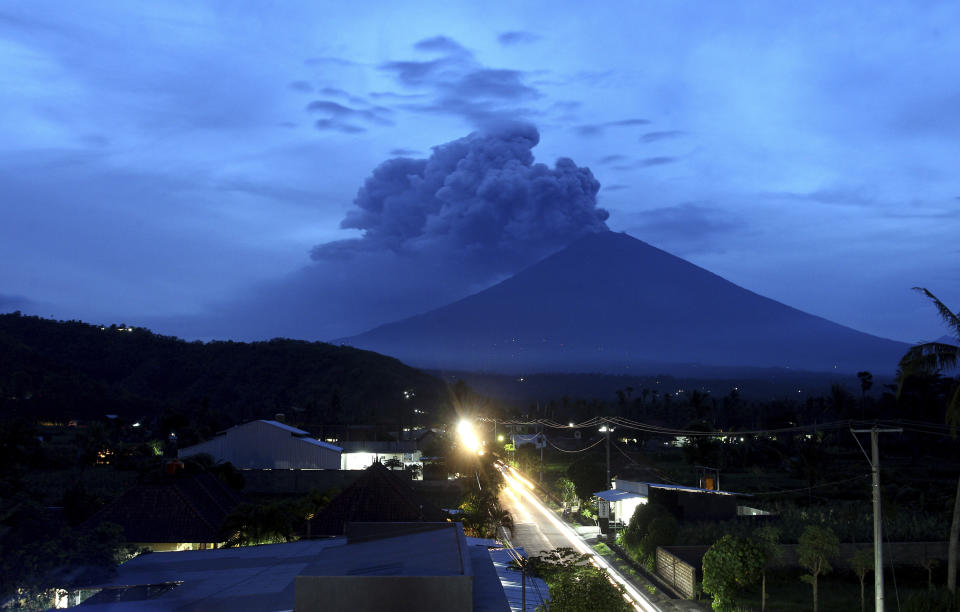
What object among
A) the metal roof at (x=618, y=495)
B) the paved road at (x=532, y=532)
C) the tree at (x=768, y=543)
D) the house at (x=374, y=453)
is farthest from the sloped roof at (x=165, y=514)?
the house at (x=374, y=453)

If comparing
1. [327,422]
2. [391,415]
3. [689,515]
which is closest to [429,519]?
[689,515]

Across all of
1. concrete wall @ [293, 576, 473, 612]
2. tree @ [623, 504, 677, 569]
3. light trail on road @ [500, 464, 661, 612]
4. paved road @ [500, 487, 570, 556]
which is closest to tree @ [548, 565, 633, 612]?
light trail on road @ [500, 464, 661, 612]

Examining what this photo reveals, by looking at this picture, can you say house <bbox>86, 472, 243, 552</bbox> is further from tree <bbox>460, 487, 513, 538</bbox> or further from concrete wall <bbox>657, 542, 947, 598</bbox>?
concrete wall <bbox>657, 542, 947, 598</bbox>

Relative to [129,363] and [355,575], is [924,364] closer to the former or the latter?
[355,575]

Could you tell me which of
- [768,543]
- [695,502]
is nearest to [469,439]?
[695,502]

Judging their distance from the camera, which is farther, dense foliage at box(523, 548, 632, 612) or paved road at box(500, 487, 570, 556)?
paved road at box(500, 487, 570, 556)
